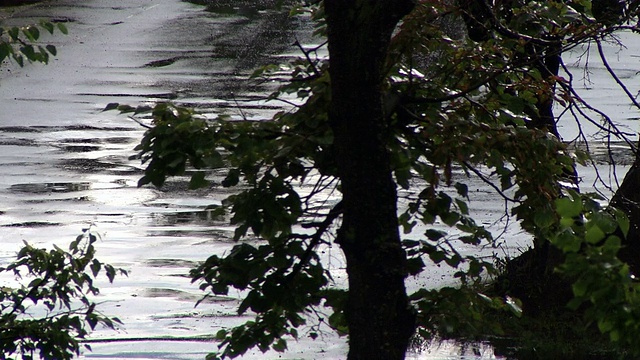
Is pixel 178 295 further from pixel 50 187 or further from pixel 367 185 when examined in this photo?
pixel 367 185

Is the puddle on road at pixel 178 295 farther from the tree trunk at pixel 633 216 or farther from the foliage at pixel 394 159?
the foliage at pixel 394 159

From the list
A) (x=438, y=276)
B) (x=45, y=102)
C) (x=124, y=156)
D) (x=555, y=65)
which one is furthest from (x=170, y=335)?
(x=45, y=102)

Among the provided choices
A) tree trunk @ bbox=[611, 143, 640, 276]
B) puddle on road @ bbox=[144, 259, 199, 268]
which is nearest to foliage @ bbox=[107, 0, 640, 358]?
tree trunk @ bbox=[611, 143, 640, 276]

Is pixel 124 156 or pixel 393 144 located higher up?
pixel 393 144

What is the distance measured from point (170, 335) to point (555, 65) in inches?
119

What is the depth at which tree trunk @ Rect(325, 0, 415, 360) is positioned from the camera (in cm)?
300

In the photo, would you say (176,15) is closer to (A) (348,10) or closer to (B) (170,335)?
(B) (170,335)

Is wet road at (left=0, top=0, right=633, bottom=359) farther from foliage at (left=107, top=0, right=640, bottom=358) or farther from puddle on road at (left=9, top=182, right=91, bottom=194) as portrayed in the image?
foliage at (left=107, top=0, right=640, bottom=358)

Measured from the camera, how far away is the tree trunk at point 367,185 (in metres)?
3.00

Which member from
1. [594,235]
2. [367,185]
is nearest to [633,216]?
[367,185]

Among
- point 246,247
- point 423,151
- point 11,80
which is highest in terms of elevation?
point 423,151

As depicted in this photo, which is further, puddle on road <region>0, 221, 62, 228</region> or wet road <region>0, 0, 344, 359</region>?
puddle on road <region>0, 221, 62, 228</region>

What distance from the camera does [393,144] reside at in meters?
3.20

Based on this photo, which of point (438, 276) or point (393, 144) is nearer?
point (393, 144)
